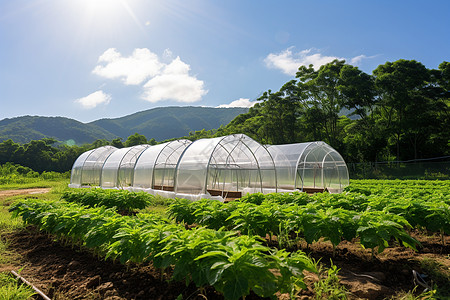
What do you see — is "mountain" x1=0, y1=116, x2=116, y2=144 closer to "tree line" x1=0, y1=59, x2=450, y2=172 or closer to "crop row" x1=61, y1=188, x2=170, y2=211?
"tree line" x1=0, y1=59, x2=450, y2=172

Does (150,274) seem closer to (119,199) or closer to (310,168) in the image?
(119,199)

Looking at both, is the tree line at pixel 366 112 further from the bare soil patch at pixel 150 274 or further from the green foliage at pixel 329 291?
the green foliage at pixel 329 291

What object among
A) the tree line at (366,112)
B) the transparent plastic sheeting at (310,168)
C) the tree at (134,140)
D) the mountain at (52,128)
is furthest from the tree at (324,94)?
the mountain at (52,128)

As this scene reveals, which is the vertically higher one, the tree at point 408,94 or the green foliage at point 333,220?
the tree at point 408,94

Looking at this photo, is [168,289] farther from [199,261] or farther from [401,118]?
[401,118]

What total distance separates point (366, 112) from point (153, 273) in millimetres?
37215

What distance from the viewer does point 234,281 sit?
234 cm

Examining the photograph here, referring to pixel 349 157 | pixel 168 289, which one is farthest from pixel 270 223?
pixel 349 157

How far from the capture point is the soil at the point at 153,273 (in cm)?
330

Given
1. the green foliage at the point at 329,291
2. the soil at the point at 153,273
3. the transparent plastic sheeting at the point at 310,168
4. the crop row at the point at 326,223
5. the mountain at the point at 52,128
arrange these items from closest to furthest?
the green foliage at the point at 329,291 < the soil at the point at 153,273 < the crop row at the point at 326,223 < the transparent plastic sheeting at the point at 310,168 < the mountain at the point at 52,128

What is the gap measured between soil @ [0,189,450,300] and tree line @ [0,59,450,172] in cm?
2939

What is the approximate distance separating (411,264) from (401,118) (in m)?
31.2

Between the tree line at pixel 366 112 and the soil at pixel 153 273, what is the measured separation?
29389 mm

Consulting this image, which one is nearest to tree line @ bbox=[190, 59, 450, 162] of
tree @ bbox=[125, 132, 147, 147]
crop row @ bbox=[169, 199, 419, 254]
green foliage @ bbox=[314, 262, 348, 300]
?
crop row @ bbox=[169, 199, 419, 254]
